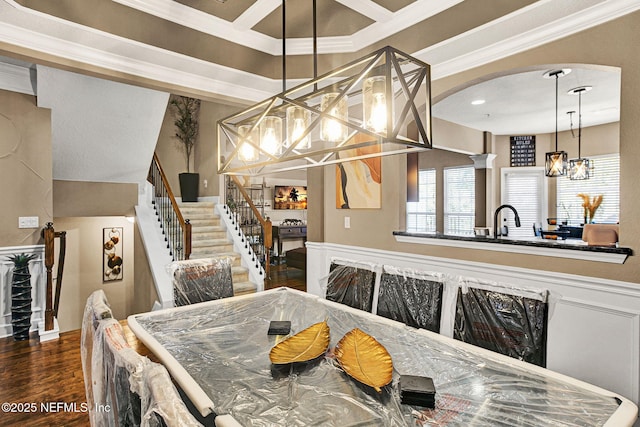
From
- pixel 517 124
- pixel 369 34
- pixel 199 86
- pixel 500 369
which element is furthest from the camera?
pixel 517 124

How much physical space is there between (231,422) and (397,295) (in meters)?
1.41

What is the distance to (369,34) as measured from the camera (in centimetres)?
277

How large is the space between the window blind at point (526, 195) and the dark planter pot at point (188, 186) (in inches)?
245

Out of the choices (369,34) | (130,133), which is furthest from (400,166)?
(130,133)

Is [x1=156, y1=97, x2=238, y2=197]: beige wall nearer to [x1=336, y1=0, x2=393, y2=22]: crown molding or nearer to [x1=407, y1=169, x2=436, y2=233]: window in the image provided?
[x1=407, y1=169, x2=436, y2=233]: window

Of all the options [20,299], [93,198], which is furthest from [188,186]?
[20,299]

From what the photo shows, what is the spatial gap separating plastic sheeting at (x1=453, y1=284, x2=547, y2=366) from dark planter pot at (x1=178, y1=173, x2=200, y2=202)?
20.8 ft

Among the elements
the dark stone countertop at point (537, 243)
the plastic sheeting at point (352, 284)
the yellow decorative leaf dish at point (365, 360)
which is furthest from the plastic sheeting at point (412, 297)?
the dark stone countertop at point (537, 243)

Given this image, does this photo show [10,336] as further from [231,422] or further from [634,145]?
[634,145]

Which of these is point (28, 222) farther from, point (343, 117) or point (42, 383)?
point (343, 117)

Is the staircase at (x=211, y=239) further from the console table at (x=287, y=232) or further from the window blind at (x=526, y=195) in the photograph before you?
the window blind at (x=526, y=195)

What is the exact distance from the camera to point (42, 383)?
8.52 ft

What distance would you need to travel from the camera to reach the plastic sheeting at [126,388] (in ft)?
2.28

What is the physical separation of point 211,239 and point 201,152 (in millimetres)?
2446
